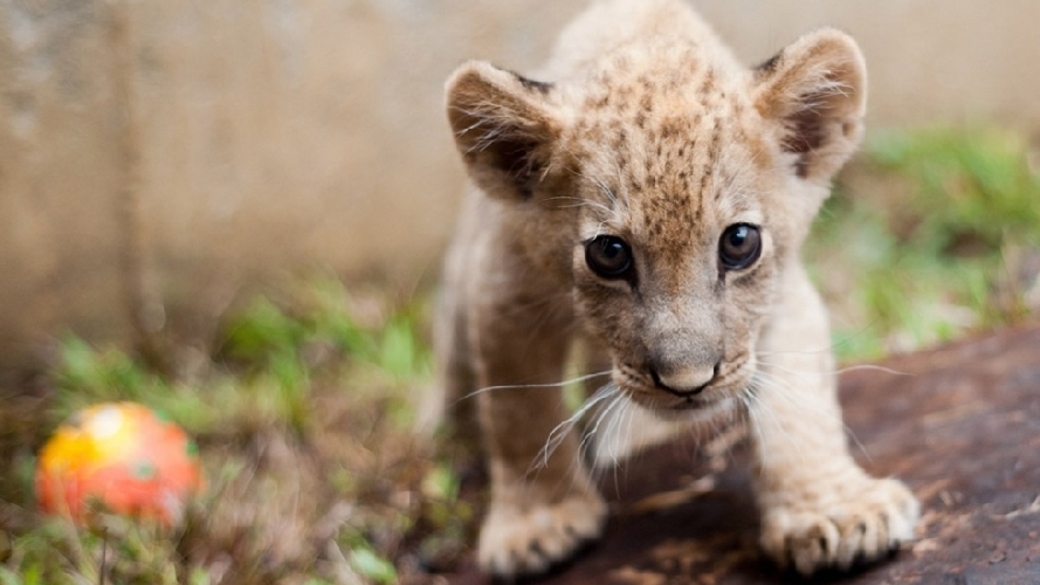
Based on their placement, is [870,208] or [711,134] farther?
[870,208]

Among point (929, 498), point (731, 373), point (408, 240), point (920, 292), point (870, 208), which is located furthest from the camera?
point (870, 208)

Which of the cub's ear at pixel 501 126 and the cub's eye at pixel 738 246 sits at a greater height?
the cub's ear at pixel 501 126

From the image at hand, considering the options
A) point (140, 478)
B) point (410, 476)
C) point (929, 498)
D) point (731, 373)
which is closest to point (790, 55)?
point (731, 373)

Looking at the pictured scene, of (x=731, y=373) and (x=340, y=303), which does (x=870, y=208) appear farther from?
(x=731, y=373)

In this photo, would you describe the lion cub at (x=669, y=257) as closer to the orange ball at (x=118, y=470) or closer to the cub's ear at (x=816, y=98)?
the cub's ear at (x=816, y=98)

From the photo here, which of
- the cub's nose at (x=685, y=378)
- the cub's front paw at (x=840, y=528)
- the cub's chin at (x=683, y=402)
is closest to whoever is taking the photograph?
the cub's nose at (x=685, y=378)

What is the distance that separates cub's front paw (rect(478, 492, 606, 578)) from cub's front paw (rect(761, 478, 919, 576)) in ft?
2.43

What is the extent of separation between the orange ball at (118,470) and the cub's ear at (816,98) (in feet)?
8.76

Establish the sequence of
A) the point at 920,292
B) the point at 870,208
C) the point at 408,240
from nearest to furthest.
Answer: the point at 920,292 < the point at 408,240 < the point at 870,208

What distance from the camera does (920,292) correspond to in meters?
6.28

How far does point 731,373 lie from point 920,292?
329cm

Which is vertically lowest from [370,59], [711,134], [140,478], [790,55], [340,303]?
[140,478]

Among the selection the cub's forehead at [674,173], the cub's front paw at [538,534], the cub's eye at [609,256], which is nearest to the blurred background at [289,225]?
the cub's front paw at [538,534]

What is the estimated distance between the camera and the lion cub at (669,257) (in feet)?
10.9
